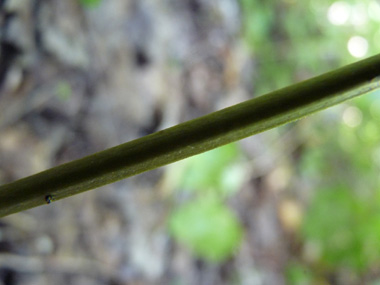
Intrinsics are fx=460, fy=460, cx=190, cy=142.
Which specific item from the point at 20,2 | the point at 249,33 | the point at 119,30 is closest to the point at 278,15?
the point at 249,33

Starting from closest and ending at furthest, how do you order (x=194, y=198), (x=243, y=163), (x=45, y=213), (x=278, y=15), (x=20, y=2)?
1. (x=20, y=2)
2. (x=45, y=213)
3. (x=194, y=198)
4. (x=243, y=163)
5. (x=278, y=15)

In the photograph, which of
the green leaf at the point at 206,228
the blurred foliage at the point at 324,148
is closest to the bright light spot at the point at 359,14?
the blurred foliage at the point at 324,148

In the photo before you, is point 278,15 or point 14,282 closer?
point 14,282

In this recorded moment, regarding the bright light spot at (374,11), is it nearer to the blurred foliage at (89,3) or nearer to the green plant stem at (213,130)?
the blurred foliage at (89,3)

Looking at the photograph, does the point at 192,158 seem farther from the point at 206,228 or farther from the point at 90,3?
the point at 90,3

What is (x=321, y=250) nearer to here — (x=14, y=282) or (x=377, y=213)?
(x=377, y=213)

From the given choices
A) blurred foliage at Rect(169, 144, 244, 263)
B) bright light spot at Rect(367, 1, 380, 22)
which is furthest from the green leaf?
bright light spot at Rect(367, 1, 380, 22)

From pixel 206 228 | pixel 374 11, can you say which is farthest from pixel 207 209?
pixel 374 11
